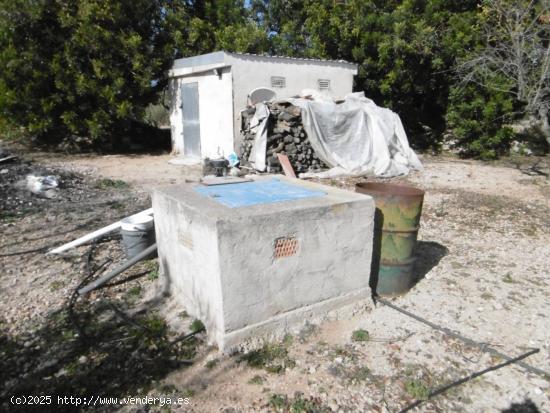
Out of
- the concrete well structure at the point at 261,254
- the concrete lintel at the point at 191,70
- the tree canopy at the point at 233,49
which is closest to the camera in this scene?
the concrete well structure at the point at 261,254

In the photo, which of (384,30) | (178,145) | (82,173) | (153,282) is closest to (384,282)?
(153,282)

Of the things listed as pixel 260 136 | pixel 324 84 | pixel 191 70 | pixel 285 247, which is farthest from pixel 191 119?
pixel 285 247

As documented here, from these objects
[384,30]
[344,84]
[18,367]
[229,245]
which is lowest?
[18,367]

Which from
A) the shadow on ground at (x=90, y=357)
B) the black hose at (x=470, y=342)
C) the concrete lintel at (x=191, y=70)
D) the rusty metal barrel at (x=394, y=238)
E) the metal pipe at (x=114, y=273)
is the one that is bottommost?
the shadow on ground at (x=90, y=357)

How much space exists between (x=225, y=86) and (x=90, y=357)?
825 cm

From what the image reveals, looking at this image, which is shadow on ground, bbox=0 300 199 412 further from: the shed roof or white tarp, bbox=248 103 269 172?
the shed roof

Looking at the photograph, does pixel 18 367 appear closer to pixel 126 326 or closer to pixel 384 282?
pixel 126 326

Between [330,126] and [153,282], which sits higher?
[330,126]

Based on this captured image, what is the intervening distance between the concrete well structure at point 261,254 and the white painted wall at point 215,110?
678 cm

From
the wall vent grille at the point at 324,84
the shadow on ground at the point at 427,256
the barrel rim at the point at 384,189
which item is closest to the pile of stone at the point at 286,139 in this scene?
the wall vent grille at the point at 324,84

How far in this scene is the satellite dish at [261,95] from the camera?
398 inches

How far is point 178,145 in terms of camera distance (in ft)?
41.5

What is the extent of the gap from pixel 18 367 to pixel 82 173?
23.4 feet

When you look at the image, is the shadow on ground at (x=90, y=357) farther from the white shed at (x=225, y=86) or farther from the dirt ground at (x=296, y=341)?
the white shed at (x=225, y=86)
